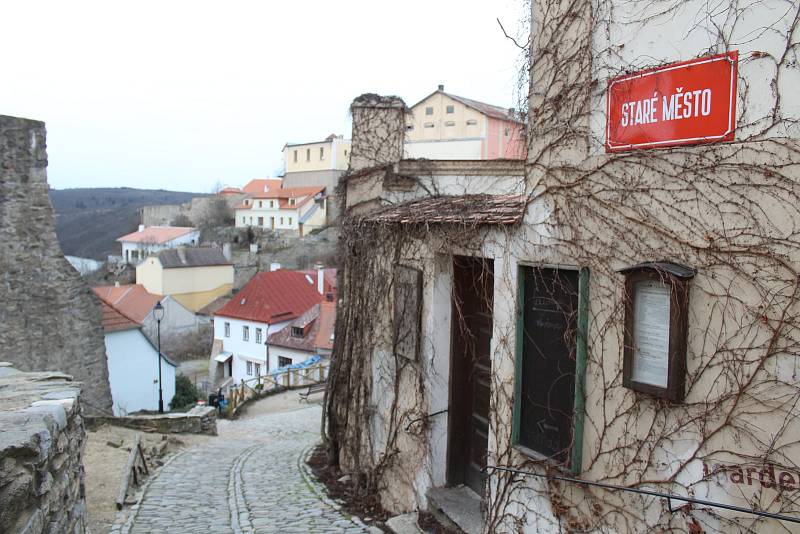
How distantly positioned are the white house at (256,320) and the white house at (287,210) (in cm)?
3541

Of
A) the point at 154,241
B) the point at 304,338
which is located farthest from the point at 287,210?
the point at 304,338

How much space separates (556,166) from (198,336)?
4679cm

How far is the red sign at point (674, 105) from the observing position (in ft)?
10.6

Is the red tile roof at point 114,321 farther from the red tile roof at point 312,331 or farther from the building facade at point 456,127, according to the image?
the building facade at point 456,127

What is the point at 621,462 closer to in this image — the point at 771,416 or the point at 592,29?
the point at 771,416

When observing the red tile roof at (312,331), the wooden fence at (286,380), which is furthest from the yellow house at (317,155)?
the wooden fence at (286,380)

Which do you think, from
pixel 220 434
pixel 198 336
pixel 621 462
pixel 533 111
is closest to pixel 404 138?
pixel 533 111

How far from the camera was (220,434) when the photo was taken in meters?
14.2

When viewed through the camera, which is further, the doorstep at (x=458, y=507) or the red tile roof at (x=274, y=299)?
the red tile roof at (x=274, y=299)

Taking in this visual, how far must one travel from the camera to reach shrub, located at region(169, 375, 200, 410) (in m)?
21.6

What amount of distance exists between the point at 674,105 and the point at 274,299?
33.9 m

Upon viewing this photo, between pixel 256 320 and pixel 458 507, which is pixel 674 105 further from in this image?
pixel 256 320

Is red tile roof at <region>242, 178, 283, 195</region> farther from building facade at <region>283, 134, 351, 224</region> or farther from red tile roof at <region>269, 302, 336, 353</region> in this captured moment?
red tile roof at <region>269, 302, 336, 353</region>

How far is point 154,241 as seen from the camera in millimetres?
77188
